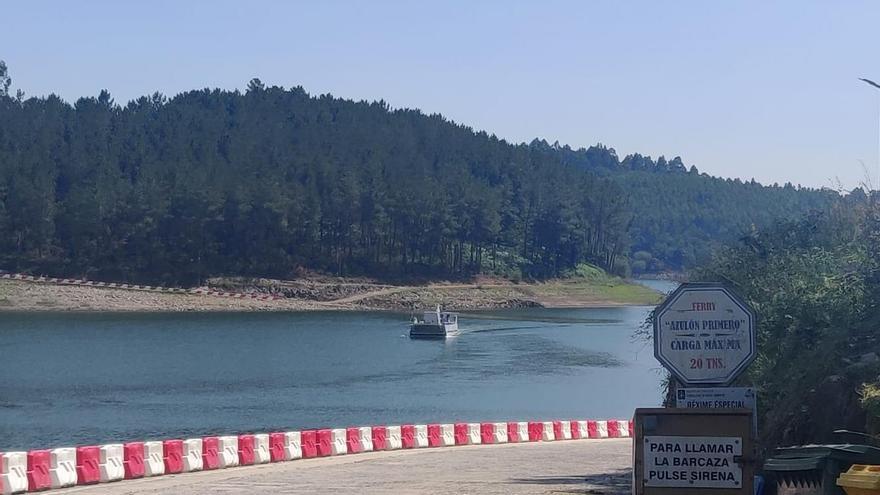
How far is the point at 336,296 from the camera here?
12950cm

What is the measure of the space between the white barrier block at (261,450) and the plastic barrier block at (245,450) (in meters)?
0.12

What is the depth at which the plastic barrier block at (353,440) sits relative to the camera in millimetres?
31453

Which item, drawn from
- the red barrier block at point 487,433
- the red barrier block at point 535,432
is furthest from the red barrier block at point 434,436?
the red barrier block at point 535,432

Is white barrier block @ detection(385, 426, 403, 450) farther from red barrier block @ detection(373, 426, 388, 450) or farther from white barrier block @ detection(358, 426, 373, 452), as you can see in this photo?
white barrier block @ detection(358, 426, 373, 452)

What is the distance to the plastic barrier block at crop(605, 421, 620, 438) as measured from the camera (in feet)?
132

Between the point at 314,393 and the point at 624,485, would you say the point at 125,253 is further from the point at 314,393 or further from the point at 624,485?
the point at 624,485

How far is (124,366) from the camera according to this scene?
6950 centimetres

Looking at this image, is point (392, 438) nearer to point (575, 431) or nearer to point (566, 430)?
point (566, 430)

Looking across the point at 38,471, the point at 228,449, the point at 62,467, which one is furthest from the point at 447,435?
the point at 38,471

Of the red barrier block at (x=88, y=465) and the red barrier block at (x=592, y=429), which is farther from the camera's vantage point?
the red barrier block at (x=592, y=429)

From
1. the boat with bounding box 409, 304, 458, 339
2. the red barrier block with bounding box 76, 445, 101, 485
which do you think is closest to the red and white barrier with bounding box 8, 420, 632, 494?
the red barrier block with bounding box 76, 445, 101, 485

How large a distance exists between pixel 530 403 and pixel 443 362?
1841 centimetres

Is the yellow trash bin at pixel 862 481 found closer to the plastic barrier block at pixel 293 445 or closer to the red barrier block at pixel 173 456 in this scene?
the red barrier block at pixel 173 456

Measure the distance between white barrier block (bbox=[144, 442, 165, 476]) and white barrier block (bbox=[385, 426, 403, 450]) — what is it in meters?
8.76
